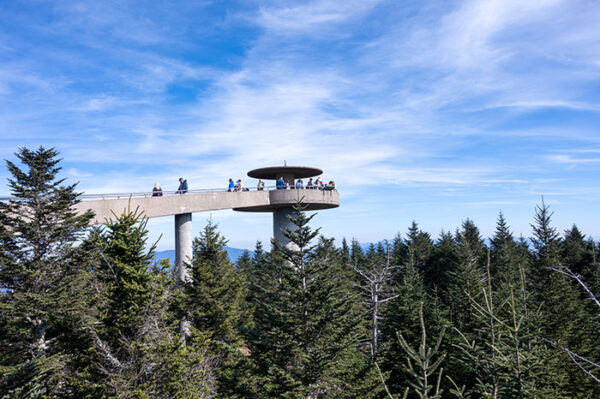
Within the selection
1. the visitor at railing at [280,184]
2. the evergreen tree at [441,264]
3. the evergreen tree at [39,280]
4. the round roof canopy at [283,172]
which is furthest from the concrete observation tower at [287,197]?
the evergreen tree at [441,264]

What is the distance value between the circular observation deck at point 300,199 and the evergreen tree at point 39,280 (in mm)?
16541

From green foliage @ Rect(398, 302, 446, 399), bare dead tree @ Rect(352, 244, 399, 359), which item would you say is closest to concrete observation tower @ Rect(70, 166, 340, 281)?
bare dead tree @ Rect(352, 244, 399, 359)

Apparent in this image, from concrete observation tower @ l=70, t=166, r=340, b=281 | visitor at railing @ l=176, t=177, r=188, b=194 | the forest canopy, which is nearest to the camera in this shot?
the forest canopy

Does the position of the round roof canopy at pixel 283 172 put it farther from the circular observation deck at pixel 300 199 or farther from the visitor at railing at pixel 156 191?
the visitor at railing at pixel 156 191

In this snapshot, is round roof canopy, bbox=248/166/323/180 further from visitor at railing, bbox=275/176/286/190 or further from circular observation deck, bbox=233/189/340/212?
circular observation deck, bbox=233/189/340/212

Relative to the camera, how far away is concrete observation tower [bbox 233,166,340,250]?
106 feet

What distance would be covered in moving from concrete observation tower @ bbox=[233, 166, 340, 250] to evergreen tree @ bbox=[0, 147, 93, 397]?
1679 cm

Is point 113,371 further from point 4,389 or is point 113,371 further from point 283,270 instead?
point 283,270

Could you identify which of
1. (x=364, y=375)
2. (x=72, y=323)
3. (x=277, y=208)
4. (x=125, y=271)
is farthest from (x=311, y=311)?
(x=277, y=208)

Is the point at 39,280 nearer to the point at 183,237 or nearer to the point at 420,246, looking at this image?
the point at 183,237

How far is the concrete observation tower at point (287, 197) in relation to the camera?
3225 centimetres

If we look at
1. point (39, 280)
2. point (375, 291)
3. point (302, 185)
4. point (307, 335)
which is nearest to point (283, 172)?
point (302, 185)

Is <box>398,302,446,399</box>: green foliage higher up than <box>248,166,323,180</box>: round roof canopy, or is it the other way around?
<box>248,166,323,180</box>: round roof canopy

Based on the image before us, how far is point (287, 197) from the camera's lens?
32.2 m
